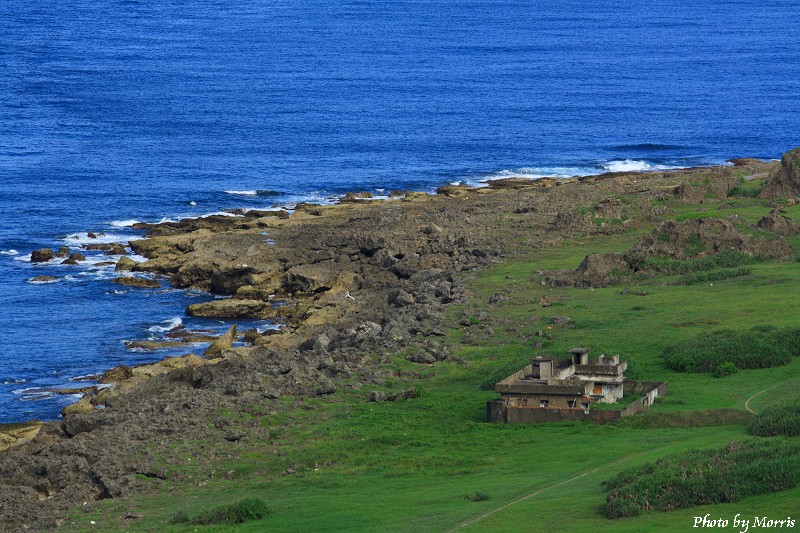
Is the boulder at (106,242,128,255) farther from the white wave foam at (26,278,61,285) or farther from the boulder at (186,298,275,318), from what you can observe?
the boulder at (186,298,275,318)

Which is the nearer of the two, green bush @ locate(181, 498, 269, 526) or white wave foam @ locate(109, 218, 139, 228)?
green bush @ locate(181, 498, 269, 526)

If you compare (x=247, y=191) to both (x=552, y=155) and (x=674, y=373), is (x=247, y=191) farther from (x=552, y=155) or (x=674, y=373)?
(x=674, y=373)

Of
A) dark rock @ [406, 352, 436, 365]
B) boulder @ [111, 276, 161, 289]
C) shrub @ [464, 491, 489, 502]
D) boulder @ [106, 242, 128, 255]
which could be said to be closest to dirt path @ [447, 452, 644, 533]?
shrub @ [464, 491, 489, 502]

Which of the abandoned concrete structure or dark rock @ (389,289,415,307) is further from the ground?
dark rock @ (389,289,415,307)

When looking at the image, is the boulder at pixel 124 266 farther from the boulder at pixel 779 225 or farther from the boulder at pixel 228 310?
the boulder at pixel 779 225

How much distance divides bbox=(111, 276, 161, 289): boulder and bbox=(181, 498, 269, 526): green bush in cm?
4356

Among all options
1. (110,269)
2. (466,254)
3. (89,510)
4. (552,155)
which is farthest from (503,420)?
(552,155)

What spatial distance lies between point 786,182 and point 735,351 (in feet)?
128

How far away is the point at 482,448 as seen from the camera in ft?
142

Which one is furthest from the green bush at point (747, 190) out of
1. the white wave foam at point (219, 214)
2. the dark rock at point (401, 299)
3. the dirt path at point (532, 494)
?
the dirt path at point (532, 494)

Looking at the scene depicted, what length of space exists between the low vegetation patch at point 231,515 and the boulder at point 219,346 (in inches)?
993

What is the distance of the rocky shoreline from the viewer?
144 feet

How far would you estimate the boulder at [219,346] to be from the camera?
62.7 metres

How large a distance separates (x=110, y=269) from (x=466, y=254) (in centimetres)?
2325
